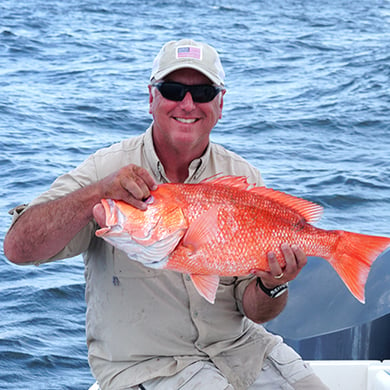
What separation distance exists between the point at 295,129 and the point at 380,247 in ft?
33.4

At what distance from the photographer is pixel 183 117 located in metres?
3.46

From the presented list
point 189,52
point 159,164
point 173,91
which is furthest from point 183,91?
point 159,164

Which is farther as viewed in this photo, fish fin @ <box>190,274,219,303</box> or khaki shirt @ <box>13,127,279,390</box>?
khaki shirt @ <box>13,127,279,390</box>

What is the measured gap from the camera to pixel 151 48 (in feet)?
65.9

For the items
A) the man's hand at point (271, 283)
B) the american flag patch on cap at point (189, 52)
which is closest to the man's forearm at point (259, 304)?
the man's hand at point (271, 283)

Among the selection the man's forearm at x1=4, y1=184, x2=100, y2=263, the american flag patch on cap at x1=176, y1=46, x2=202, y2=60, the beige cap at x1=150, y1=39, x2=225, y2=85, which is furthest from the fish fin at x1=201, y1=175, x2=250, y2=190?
the american flag patch on cap at x1=176, y1=46, x2=202, y2=60

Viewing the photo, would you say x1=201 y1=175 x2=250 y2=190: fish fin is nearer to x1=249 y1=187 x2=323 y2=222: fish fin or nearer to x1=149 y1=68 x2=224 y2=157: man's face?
x1=249 y1=187 x2=323 y2=222: fish fin

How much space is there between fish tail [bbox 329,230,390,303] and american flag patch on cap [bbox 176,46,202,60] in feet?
3.53

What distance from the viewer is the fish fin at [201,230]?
2.89 meters

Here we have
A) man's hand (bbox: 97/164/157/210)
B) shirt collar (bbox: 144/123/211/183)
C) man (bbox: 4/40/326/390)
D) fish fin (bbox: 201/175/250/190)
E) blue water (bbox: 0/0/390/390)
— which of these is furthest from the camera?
blue water (bbox: 0/0/390/390)

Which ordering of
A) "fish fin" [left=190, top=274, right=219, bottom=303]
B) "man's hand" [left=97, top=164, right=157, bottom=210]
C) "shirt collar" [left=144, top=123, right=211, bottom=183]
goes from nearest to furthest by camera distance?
1. "man's hand" [left=97, top=164, right=157, bottom=210]
2. "fish fin" [left=190, top=274, right=219, bottom=303]
3. "shirt collar" [left=144, top=123, right=211, bottom=183]

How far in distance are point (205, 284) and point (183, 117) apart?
841 mm

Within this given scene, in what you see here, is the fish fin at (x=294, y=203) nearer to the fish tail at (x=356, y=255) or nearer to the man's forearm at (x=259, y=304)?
the fish tail at (x=356, y=255)

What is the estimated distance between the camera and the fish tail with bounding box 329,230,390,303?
3.13 metres
